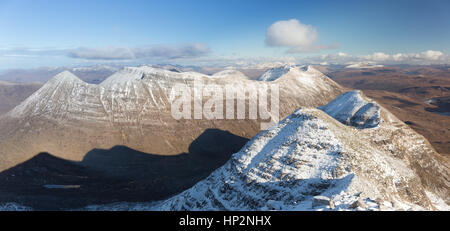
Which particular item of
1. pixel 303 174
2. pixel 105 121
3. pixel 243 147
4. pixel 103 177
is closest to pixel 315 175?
pixel 303 174

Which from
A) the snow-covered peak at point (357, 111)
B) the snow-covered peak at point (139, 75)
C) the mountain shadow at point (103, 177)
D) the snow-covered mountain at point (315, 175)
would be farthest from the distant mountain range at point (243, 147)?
the mountain shadow at point (103, 177)

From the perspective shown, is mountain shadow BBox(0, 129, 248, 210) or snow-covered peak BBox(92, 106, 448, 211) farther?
mountain shadow BBox(0, 129, 248, 210)

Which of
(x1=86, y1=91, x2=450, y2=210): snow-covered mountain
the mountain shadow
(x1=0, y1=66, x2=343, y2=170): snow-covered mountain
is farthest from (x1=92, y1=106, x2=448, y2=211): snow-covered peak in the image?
(x1=0, y1=66, x2=343, y2=170): snow-covered mountain

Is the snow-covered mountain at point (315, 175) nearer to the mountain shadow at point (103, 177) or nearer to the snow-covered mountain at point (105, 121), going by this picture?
the mountain shadow at point (103, 177)

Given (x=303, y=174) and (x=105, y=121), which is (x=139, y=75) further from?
(x=303, y=174)

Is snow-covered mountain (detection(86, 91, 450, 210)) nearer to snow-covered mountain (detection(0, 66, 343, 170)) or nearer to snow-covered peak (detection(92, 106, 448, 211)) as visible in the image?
snow-covered peak (detection(92, 106, 448, 211))
